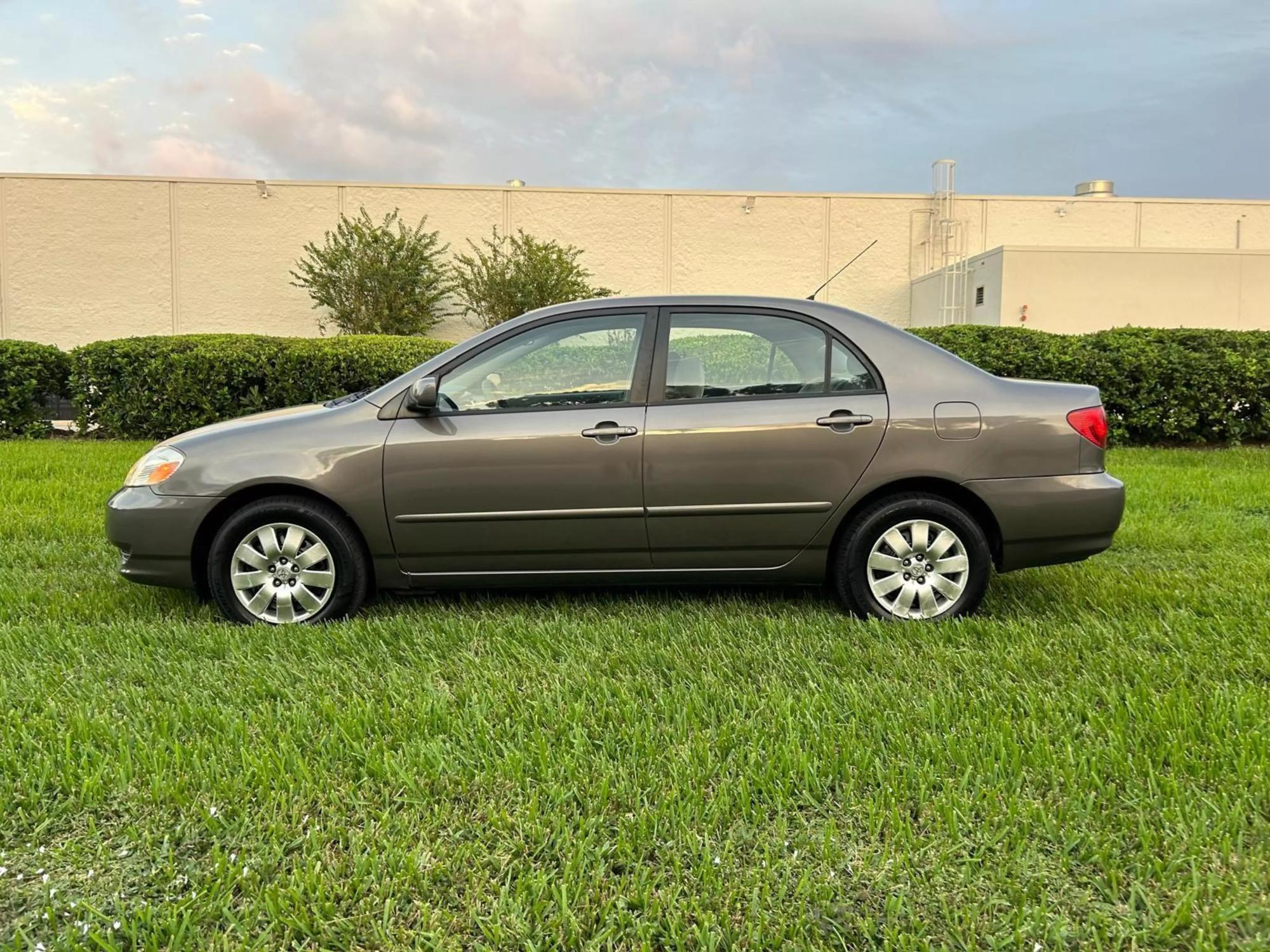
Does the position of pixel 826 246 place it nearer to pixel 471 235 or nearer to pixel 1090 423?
pixel 471 235

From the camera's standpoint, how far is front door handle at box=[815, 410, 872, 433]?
386cm

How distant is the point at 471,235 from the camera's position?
68.0 feet

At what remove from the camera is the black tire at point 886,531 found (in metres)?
3.87

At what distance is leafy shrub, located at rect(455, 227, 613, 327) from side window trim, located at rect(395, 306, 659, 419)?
47.3ft

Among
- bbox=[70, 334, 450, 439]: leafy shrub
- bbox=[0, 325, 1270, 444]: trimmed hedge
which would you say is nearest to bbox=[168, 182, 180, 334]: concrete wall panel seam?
bbox=[0, 325, 1270, 444]: trimmed hedge

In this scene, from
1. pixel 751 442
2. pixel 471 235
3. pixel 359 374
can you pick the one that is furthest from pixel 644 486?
pixel 471 235

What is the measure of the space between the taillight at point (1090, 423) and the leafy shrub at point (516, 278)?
15.1 m

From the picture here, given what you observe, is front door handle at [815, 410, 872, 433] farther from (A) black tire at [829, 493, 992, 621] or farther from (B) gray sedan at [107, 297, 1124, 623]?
(A) black tire at [829, 493, 992, 621]

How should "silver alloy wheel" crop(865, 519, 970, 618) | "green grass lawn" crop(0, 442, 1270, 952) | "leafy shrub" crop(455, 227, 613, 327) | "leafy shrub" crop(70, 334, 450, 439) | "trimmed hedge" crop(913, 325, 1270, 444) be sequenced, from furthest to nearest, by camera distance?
"leafy shrub" crop(455, 227, 613, 327) → "leafy shrub" crop(70, 334, 450, 439) → "trimmed hedge" crop(913, 325, 1270, 444) → "silver alloy wheel" crop(865, 519, 970, 618) → "green grass lawn" crop(0, 442, 1270, 952)

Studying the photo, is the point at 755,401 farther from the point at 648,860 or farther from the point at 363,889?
the point at 363,889

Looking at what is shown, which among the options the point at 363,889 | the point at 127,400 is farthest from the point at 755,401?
the point at 127,400

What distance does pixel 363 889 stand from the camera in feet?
6.65

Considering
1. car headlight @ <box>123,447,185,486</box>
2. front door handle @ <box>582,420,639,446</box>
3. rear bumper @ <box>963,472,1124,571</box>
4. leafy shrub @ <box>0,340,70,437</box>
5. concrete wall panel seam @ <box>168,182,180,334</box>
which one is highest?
concrete wall panel seam @ <box>168,182,180,334</box>

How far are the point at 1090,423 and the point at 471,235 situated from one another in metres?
18.8
